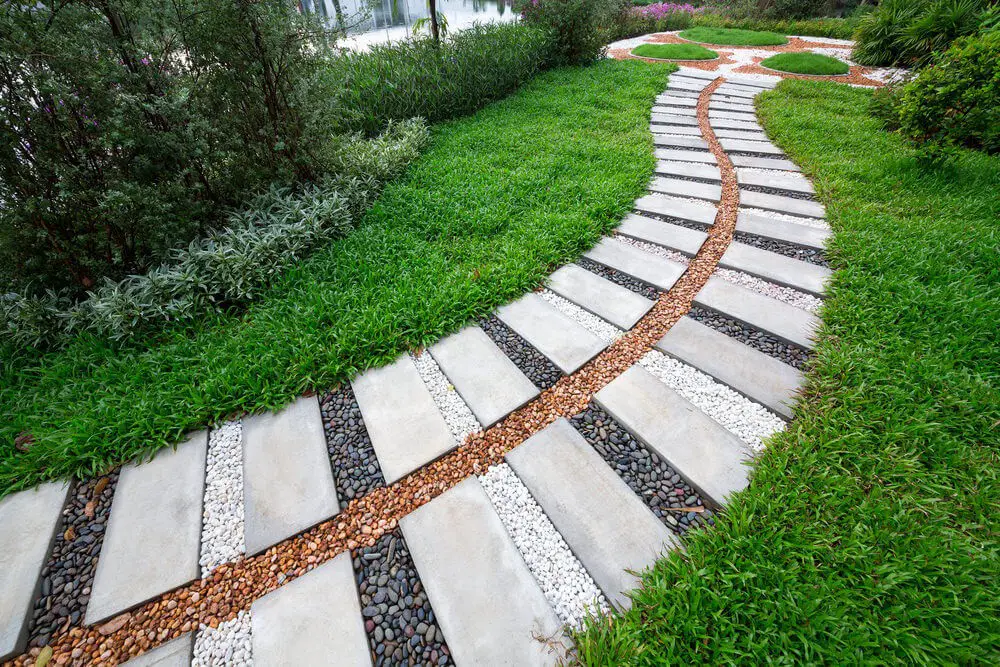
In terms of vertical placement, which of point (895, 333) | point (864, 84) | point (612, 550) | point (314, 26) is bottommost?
point (612, 550)

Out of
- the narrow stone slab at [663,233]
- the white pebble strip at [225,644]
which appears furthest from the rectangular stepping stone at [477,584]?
the narrow stone slab at [663,233]

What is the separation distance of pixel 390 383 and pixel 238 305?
1413 millimetres

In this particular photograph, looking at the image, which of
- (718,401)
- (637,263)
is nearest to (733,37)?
(637,263)

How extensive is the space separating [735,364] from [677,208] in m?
1.99

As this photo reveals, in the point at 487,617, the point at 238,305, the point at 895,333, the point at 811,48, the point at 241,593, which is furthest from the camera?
the point at 811,48

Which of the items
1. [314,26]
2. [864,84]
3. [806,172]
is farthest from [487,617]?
[864,84]

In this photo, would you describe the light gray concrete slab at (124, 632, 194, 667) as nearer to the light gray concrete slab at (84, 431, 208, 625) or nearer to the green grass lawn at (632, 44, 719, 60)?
the light gray concrete slab at (84, 431, 208, 625)

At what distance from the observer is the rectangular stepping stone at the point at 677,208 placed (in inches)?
137

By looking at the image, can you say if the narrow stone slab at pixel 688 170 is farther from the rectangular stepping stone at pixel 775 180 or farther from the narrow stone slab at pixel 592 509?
the narrow stone slab at pixel 592 509

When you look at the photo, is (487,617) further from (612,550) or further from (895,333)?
(895,333)

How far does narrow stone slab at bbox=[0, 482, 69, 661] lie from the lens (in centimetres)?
134

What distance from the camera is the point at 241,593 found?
144 centimetres

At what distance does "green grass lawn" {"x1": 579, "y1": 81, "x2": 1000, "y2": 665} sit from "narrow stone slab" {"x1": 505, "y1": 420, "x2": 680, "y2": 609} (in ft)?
0.27

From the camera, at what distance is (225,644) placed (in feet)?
4.32
